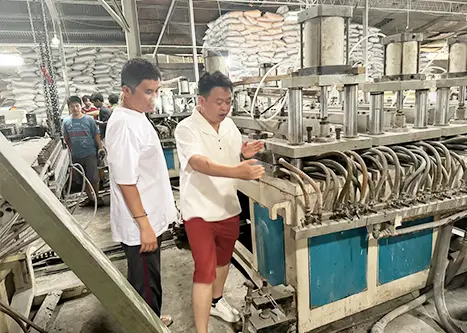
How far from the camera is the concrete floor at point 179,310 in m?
1.83

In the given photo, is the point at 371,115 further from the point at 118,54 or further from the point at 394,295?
the point at 118,54

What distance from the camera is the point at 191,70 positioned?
23.3ft

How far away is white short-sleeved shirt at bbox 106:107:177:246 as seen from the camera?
1.40 meters

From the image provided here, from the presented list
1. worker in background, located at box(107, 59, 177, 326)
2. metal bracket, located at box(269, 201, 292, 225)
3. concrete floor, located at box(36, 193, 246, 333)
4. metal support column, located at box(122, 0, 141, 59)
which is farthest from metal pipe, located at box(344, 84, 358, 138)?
metal support column, located at box(122, 0, 141, 59)

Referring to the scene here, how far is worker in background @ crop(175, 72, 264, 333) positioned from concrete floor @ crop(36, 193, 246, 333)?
0.35 metres

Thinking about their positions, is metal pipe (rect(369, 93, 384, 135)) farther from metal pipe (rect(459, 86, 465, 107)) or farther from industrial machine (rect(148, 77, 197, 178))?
industrial machine (rect(148, 77, 197, 178))

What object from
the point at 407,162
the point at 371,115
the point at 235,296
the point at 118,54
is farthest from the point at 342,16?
the point at 118,54

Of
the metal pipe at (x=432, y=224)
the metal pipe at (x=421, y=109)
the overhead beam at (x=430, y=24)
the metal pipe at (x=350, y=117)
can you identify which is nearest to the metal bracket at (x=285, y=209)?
the metal pipe at (x=350, y=117)

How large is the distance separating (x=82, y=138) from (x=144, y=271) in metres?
2.66

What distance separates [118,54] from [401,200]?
20.3 ft

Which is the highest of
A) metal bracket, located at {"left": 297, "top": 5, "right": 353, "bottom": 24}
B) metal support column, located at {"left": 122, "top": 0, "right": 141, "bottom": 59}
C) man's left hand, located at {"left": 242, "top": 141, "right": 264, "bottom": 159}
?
metal support column, located at {"left": 122, "top": 0, "right": 141, "bottom": 59}

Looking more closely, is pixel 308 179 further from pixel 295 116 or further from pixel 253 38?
pixel 253 38

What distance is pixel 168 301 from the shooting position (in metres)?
2.07

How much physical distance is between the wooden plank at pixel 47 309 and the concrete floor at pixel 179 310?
0.17ft
